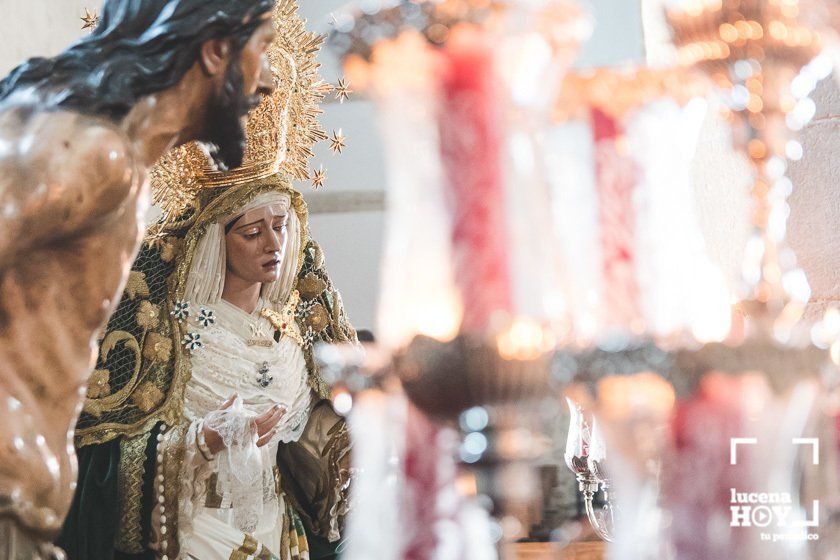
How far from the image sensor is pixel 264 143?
311cm

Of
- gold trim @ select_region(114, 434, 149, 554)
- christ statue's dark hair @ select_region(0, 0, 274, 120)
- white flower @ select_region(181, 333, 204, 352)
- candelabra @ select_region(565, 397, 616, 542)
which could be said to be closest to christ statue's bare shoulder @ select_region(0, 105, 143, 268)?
christ statue's dark hair @ select_region(0, 0, 274, 120)

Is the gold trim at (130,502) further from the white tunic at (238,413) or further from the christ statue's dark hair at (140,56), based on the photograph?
the christ statue's dark hair at (140,56)

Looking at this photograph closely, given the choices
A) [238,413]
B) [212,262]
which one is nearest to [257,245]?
[212,262]

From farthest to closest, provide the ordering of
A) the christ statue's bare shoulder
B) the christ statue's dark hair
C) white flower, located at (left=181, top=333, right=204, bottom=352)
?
white flower, located at (left=181, top=333, right=204, bottom=352)
the christ statue's dark hair
the christ statue's bare shoulder

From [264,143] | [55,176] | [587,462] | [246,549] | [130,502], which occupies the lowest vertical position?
[246,549]

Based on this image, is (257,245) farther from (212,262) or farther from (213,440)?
(213,440)

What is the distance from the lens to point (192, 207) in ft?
10.2

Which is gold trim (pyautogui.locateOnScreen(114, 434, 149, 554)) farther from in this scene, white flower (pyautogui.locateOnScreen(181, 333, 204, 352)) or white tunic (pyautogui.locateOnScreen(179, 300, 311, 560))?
white flower (pyautogui.locateOnScreen(181, 333, 204, 352))

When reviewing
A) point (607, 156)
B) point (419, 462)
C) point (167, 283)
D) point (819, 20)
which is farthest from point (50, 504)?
point (167, 283)

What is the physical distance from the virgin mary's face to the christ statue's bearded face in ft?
5.04

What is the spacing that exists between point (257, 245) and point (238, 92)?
162 centimetres

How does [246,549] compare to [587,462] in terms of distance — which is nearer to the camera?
[587,462]

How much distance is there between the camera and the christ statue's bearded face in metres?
1.43

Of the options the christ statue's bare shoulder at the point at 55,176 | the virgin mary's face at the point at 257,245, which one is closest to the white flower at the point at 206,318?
the virgin mary's face at the point at 257,245
